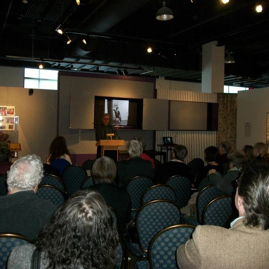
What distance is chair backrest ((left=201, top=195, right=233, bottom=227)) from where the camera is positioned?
10.4ft

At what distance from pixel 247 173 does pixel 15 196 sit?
56.3 inches

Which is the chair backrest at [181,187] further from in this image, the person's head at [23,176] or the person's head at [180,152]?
the person's head at [23,176]

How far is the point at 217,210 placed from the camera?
3227mm

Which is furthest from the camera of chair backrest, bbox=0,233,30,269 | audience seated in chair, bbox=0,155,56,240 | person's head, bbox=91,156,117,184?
person's head, bbox=91,156,117,184

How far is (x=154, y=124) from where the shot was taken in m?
11.3

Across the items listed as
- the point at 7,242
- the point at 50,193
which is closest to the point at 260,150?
the point at 50,193

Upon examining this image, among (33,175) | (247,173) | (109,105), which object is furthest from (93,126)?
(247,173)

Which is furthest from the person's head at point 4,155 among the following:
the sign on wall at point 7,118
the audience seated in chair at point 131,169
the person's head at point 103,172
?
the sign on wall at point 7,118

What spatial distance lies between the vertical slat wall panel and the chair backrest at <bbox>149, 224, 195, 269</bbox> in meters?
9.51

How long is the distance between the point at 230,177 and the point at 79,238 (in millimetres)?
2819

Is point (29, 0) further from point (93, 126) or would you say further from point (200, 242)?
point (200, 242)

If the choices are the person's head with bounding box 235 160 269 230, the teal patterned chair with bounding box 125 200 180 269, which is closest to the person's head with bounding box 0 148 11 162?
the teal patterned chair with bounding box 125 200 180 269

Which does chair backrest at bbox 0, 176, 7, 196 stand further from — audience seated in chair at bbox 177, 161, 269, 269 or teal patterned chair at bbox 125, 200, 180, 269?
audience seated in chair at bbox 177, 161, 269, 269

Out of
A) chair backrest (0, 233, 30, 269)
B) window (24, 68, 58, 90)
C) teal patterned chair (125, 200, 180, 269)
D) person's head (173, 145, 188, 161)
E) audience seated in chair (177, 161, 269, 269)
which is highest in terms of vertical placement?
window (24, 68, 58, 90)
